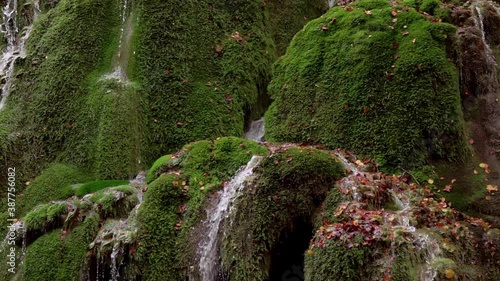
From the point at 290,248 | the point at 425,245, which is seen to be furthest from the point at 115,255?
the point at 425,245

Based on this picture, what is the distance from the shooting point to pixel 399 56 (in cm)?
927

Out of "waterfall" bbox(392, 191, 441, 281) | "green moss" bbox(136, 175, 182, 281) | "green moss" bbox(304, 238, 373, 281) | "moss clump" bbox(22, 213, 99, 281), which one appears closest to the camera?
"waterfall" bbox(392, 191, 441, 281)

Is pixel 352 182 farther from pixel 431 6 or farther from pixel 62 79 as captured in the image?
pixel 62 79

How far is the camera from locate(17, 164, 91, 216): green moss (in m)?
9.70

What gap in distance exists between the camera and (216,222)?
740cm

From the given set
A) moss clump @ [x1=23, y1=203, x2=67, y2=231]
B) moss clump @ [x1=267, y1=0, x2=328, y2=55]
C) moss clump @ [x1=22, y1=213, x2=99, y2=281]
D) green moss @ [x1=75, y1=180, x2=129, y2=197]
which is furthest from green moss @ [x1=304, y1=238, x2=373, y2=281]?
moss clump @ [x1=267, y1=0, x2=328, y2=55]

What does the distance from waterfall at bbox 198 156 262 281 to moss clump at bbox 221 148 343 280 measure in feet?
0.68

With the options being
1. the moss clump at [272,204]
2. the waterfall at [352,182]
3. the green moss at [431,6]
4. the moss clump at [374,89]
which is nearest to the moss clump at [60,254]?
the moss clump at [272,204]

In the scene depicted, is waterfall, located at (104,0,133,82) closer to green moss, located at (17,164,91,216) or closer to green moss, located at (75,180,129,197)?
green moss, located at (17,164,91,216)

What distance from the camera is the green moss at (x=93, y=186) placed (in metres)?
9.33

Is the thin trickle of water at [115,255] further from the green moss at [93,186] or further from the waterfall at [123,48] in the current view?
the waterfall at [123,48]

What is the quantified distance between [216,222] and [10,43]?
8.84 metres

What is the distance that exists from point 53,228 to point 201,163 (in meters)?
2.66

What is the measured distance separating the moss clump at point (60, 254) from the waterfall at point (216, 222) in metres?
1.91
